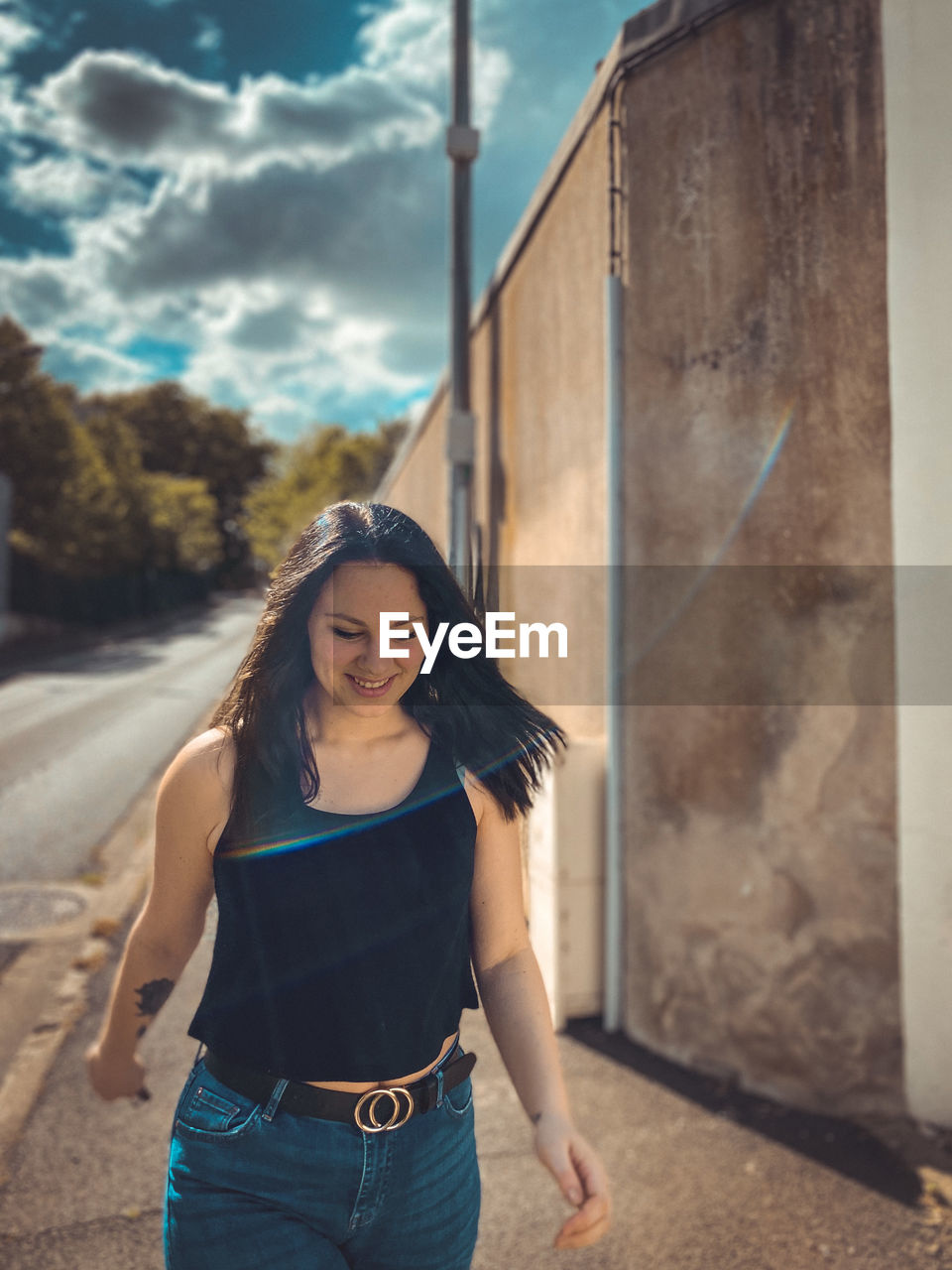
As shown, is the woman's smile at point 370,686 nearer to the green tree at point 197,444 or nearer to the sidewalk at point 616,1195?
the sidewalk at point 616,1195

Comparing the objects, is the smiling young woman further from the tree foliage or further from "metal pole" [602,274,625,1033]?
the tree foliage

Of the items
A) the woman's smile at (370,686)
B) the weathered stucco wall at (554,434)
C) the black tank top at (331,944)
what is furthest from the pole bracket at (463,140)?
the black tank top at (331,944)

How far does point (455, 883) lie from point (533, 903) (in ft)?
10.1

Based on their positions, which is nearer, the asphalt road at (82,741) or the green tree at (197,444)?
the asphalt road at (82,741)

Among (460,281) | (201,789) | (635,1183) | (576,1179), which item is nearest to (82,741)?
(460,281)

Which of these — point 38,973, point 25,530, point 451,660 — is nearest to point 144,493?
point 25,530

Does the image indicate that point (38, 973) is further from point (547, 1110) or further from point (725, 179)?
point (725, 179)

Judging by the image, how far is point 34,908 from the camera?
20.7 ft

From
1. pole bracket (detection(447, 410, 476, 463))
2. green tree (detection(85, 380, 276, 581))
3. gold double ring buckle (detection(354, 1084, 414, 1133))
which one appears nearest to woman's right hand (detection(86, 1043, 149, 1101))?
gold double ring buckle (detection(354, 1084, 414, 1133))

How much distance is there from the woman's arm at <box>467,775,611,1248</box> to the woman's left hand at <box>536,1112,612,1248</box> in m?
0.02

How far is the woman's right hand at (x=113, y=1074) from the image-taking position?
1.78 meters

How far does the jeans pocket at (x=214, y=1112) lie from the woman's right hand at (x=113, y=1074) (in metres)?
0.24

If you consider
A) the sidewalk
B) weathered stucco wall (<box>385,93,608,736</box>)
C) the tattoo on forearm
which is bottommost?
the sidewalk

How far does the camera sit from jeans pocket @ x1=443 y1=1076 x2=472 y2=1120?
63.7 inches
